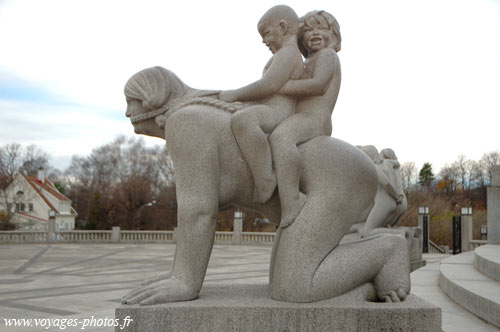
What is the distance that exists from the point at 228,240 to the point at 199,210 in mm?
24065

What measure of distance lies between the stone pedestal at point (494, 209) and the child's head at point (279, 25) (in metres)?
9.39

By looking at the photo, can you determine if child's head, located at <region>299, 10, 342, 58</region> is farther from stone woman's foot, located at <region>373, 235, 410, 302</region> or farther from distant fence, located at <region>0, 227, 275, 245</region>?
distant fence, located at <region>0, 227, 275, 245</region>

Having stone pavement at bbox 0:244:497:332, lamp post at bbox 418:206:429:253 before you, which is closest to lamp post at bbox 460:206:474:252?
lamp post at bbox 418:206:429:253

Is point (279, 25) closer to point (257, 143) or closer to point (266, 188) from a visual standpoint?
point (257, 143)

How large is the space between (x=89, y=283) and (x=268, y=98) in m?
9.01

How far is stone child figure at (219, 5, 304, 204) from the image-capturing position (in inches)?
131

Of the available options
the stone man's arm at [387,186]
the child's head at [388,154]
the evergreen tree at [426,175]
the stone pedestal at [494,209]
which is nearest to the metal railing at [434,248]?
the child's head at [388,154]

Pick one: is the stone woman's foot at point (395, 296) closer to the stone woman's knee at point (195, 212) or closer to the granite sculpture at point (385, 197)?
the stone woman's knee at point (195, 212)

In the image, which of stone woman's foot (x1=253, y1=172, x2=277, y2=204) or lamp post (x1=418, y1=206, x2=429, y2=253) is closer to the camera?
stone woman's foot (x1=253, y1=172, x2=277, y2=204)

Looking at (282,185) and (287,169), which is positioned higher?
(287,169)

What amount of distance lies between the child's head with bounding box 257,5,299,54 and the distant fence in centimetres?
2235

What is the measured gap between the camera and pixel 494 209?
441 inches

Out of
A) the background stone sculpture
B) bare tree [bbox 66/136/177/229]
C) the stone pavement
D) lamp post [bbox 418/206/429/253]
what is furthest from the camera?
bare tree [bbox 66/136/177/229]

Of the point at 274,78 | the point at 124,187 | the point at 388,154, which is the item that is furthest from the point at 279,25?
the point at 124,187
